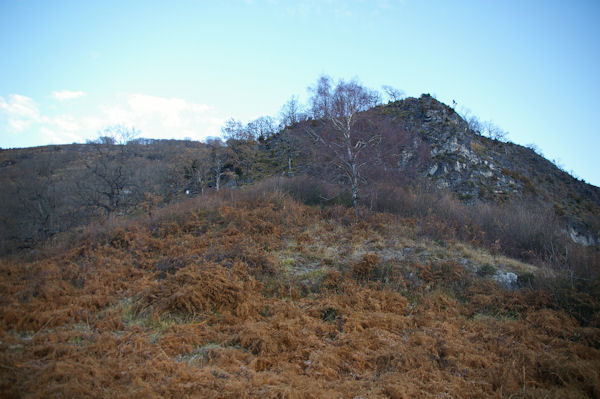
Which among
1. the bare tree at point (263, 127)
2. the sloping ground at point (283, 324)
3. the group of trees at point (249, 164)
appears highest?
the bare tree at point (263, 127)

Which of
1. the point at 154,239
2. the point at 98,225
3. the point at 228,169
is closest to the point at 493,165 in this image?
the point at 228,169

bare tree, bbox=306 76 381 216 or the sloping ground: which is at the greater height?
bare tree, bbox=306 76 381 216

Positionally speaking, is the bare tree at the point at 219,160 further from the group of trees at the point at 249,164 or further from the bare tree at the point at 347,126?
the bare tree at the point at 347,126

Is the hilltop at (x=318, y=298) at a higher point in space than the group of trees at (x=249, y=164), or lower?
lower

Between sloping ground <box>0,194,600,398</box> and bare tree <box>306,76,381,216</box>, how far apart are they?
542 centimetres

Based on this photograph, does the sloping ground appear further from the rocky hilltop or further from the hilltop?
the rocky hilltop

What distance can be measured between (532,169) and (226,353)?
39.5m

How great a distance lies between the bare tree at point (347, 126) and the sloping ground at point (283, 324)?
213 inches

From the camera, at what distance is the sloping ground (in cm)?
449

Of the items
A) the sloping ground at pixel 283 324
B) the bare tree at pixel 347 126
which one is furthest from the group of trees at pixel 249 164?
the sloping ground at pixel 283 324

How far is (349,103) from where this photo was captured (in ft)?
52.6

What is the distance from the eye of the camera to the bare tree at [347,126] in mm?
16078

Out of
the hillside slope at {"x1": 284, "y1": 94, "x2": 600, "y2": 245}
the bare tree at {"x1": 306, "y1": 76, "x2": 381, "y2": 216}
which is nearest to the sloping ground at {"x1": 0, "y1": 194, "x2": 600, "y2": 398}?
the bare tree at {"x1": 306, "y1": 76, "x2": 381, "y2": 216}

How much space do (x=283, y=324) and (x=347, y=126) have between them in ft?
38.8
